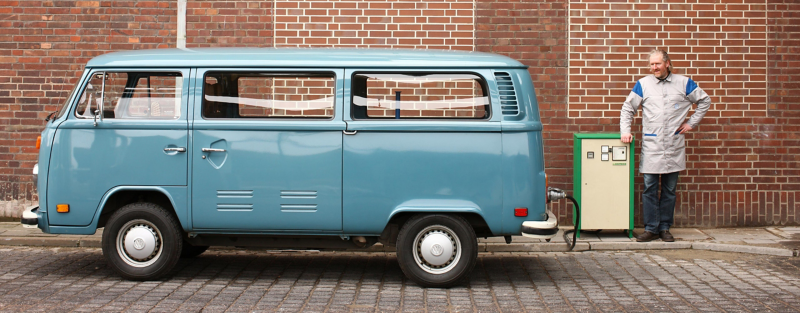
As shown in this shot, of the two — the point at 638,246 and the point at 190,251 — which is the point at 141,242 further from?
the point at 638,246

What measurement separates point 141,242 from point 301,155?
Result: 5.06 ft

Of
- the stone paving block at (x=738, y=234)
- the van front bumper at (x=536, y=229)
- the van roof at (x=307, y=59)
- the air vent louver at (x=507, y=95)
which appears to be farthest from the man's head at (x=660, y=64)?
the van front bumper at (x=536, y=229)

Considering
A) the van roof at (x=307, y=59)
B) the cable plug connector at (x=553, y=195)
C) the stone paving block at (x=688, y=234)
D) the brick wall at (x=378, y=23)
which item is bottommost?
the stone paving block at (x=688, y=234)

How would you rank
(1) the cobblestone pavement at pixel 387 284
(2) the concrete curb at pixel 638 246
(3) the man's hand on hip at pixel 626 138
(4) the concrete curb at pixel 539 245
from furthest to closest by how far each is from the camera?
(3) the man's hand on hip at pixel 626 138 → (2) the concrete curb at pixel 638 246 → (4) the concrete curb at pixel 539 245 → (1) the cobblestone pavement at pixel 387 284

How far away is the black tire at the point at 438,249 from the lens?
605 centimetres

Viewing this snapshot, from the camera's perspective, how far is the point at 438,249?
6.07 meters

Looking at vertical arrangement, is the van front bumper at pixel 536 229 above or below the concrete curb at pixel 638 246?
above

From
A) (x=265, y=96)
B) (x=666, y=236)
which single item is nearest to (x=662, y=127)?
(x=666, y=236)

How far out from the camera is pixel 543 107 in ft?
30.1

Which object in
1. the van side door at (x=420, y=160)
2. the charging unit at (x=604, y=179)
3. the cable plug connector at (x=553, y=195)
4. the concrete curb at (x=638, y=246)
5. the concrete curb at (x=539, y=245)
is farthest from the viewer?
the charging unit at (x=604, y=179)

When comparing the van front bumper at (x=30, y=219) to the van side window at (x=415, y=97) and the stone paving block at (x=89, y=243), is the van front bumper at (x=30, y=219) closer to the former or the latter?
the stone paving block at (x=89, y=243)

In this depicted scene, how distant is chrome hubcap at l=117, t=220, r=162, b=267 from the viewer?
6250 millimetres

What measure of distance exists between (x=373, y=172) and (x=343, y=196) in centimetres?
31

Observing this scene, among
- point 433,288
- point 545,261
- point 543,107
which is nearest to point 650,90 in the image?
point 543,107
